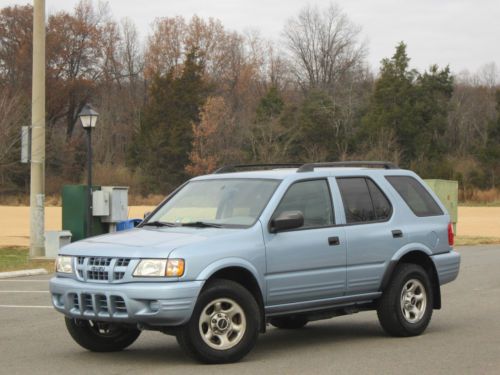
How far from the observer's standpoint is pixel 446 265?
412 inches

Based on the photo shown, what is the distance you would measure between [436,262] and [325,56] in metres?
91.4

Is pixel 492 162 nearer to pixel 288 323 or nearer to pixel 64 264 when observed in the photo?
pixel 288 323

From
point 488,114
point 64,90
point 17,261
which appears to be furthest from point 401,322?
point 488,114

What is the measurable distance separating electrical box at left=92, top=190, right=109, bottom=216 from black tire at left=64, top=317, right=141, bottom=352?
1378 centimetres

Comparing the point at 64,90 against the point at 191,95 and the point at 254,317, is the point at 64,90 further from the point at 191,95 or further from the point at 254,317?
the point at 254,317

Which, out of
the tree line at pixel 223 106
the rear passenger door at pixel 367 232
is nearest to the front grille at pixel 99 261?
the rear passenger door at pixel 367 232

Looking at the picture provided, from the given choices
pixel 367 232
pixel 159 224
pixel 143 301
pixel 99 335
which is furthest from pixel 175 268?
pixel 367 232

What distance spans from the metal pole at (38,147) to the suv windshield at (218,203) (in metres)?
13.7

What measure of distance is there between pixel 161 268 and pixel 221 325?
766mm

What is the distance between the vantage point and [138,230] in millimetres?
9070

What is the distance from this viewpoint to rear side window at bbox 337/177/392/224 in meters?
9.70

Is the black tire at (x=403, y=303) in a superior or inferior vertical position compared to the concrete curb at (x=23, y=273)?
superior

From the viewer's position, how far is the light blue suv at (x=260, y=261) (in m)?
7.99

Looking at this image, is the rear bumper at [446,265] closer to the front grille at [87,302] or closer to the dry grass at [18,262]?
the front grille at [87,302]
